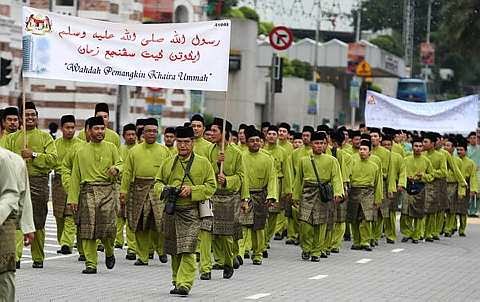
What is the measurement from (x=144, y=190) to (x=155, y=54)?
2.13 m

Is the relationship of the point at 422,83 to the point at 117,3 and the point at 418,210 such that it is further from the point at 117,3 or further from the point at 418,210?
the point at 418,210

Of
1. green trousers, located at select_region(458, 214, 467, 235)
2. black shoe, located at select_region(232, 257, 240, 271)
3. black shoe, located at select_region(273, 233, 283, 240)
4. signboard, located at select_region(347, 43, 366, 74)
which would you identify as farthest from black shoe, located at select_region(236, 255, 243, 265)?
signboard, located at select_region(347, 43, 366, 74)

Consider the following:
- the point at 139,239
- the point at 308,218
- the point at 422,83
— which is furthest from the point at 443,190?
the point at 422,83

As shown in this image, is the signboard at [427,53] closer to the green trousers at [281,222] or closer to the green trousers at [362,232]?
the green trousers at [281,222]

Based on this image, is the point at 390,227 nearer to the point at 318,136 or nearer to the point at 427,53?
the point at 318,136

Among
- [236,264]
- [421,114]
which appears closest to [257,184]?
[236,264]

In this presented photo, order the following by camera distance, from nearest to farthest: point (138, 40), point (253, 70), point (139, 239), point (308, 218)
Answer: point (138, 40) → point (139, 239) → point (308, 218) → point (253, 70)

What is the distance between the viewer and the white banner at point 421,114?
101ft

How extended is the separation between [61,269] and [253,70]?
140 feet

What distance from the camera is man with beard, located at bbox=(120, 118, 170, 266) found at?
18.6m

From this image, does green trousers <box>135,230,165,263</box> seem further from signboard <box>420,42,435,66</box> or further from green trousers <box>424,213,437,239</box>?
signboard <box>420,42,435,66</box>

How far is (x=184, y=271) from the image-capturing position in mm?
15281

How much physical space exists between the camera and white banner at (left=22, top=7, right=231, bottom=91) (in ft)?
8.05

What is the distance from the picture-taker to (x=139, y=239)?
18891mm
